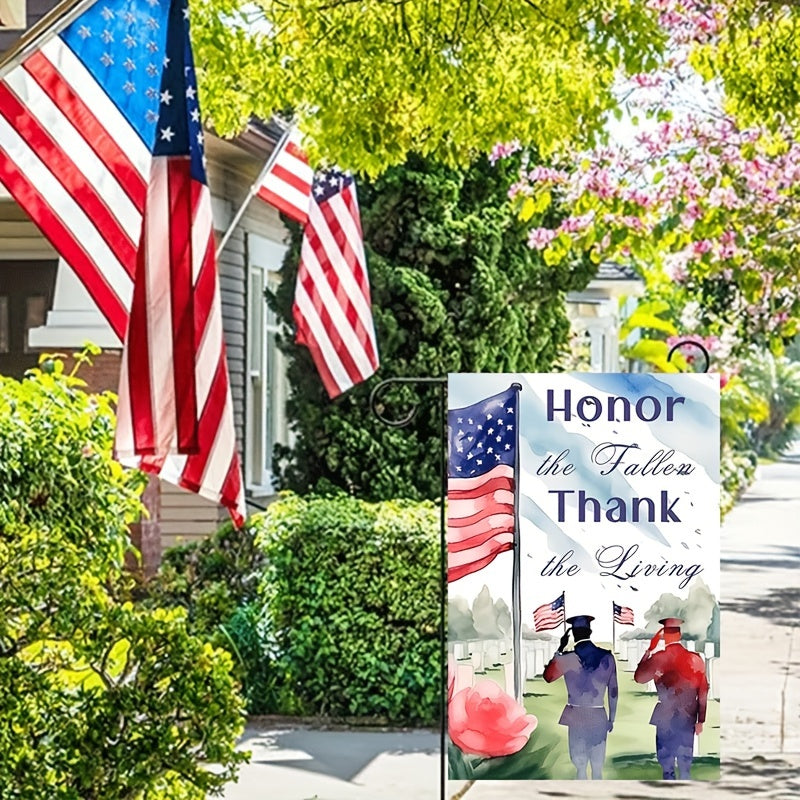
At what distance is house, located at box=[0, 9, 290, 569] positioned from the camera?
15.4 m

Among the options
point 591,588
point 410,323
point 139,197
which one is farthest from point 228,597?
point 139,197

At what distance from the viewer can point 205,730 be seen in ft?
22.7

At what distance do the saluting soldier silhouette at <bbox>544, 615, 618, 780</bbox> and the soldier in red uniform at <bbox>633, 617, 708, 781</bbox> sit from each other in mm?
136

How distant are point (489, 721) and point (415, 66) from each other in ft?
13.4

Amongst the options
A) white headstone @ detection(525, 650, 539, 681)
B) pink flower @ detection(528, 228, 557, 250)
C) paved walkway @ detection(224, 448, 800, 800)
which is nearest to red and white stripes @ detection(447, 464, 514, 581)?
white headstone @ detection(525, 650, 539, 681)

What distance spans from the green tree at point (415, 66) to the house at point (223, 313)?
15.2 feet

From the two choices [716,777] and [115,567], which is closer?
[716,777]

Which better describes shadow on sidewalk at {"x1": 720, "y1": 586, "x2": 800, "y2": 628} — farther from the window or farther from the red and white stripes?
the red and white stripes

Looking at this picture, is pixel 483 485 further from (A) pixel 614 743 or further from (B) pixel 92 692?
(B) pixel 92 692

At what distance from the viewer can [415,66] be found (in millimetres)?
9656

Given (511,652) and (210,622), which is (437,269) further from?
(511,652)

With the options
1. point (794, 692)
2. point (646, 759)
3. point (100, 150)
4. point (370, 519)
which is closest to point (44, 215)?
point (100, 150)

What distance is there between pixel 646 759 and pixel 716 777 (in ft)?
0.96

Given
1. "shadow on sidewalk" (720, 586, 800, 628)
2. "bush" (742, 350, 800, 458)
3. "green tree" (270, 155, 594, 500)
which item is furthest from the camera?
"bush" (742, 350, 800, 458)
